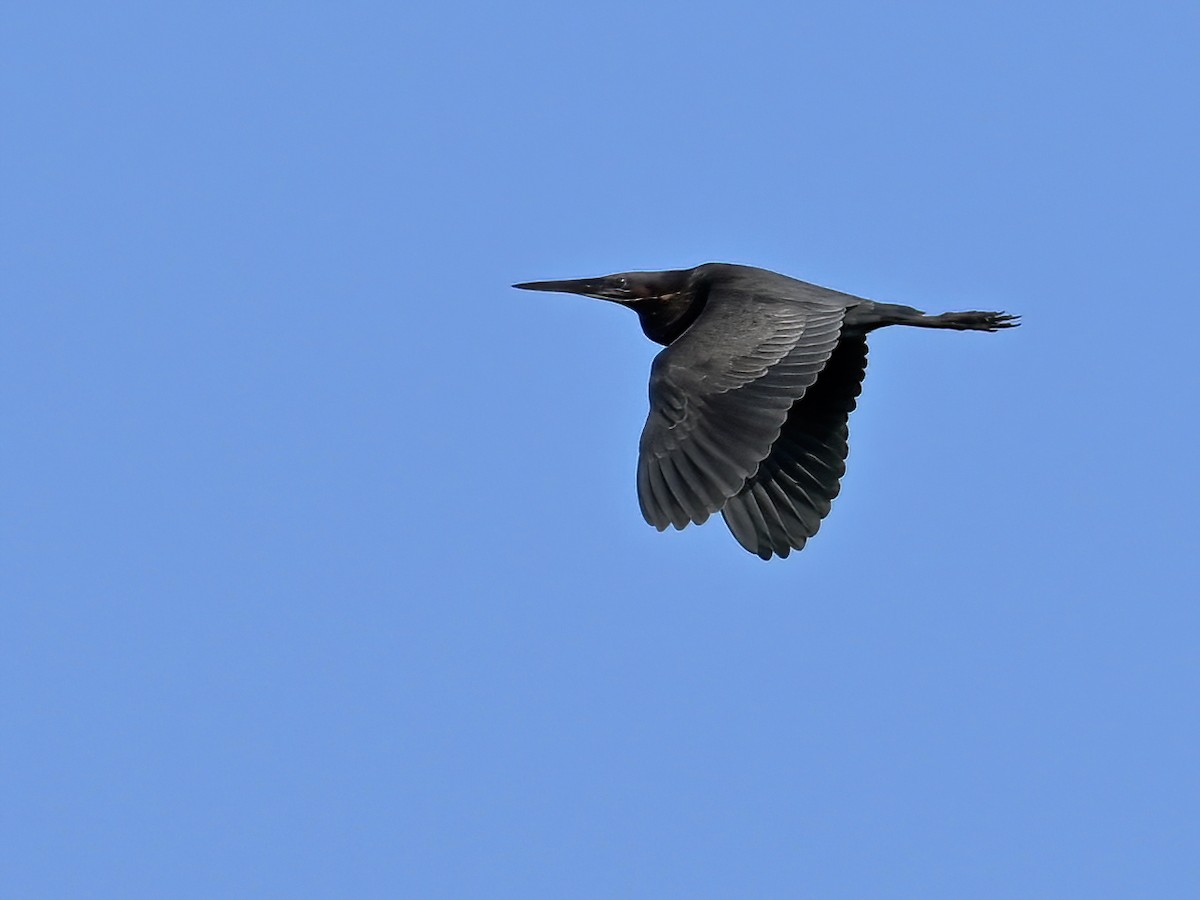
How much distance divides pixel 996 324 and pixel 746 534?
2.29 m

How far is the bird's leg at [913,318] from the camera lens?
13.7 meters

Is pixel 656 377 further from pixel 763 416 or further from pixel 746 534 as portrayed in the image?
pixel 746 534

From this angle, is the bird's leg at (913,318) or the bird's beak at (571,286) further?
the bird's beak at (571,286)

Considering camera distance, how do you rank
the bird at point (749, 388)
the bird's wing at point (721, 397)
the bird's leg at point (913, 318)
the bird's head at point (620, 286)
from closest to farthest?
the bird's wing at point (721, 397) < the bird at point (749, 388) < the bird's leg at point (913, 318) < the bird's head at point (620, 286)

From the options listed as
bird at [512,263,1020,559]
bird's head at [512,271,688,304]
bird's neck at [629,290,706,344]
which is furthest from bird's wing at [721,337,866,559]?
bird's head at [512,271,688,304]

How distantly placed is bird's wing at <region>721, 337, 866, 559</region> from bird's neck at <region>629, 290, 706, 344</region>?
101 cm

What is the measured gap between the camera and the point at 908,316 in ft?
45.5

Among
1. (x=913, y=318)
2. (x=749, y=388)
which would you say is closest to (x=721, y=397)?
(x=749, y=388)

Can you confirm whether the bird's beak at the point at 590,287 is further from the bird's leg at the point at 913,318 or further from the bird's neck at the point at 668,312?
the bird's leg at the point at 913,318

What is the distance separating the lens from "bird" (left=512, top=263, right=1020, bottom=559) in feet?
40.7

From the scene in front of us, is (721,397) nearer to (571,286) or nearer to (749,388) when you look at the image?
(749,388)

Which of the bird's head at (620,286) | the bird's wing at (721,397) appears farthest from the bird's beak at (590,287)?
the bird's wing at (721,397)

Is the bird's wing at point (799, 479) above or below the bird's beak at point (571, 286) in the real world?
below

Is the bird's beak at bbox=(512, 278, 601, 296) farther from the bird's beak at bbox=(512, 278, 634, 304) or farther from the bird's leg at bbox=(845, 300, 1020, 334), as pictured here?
the bird's leg at bbox=(845, 300, 1020, 334)
